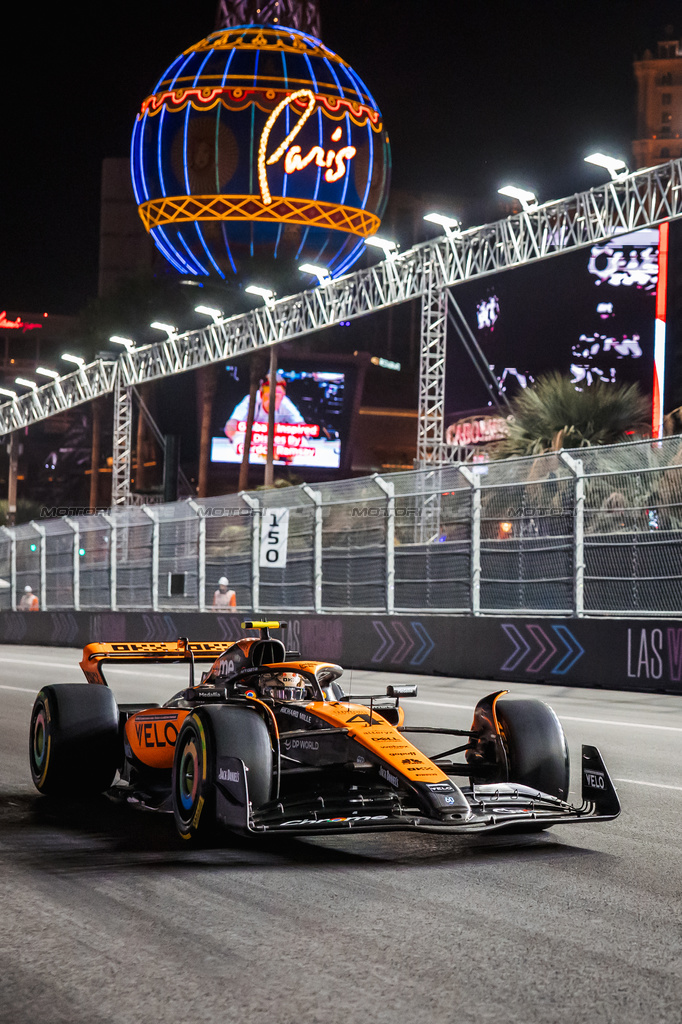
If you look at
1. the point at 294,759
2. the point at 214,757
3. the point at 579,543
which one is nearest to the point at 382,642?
the point at 579,543

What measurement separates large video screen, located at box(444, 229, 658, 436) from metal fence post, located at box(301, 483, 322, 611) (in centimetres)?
A: 3912

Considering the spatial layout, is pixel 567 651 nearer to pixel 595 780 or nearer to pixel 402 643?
pixel 402 643

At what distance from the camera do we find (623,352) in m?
59.3

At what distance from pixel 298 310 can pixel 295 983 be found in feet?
108

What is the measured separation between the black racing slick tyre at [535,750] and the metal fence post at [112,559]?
20981 millimetres

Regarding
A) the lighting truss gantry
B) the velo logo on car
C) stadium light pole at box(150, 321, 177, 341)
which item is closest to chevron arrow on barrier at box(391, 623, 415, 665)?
the lighting truss gantry

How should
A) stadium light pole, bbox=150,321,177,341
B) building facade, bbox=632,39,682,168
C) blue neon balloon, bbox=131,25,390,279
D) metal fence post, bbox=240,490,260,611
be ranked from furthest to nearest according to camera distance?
building facade, bbox=632,39,682,168
blue neon balloon, bbox=131,25,390,279
stadium light pole, bbox=150,321,177,341
metal fence post, bbox=240,490,260,611

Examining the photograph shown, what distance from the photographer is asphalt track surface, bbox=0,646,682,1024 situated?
3.71m

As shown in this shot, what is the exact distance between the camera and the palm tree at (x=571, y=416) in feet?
95.8

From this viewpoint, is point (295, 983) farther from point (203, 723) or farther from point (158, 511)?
point (158, 511)

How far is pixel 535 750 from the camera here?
6.32 metres

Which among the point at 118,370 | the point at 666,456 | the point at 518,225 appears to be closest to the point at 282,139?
the point at 118,370

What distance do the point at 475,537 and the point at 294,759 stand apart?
1179 centimetres

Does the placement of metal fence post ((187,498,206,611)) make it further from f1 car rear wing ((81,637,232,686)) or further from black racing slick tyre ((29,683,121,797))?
black racing slick tyre ((29,683,121,797))
